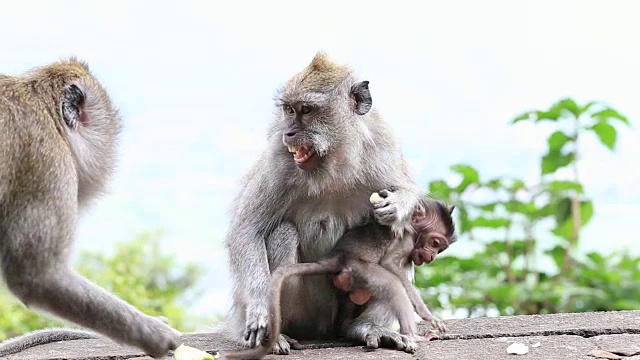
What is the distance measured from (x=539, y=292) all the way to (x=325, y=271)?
3.33 metres

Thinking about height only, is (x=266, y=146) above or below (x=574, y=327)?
above

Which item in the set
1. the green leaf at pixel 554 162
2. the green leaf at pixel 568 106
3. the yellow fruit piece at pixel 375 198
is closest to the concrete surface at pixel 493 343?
the yellow fruit piece at pixel 375 198

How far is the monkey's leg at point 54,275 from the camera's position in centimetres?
427

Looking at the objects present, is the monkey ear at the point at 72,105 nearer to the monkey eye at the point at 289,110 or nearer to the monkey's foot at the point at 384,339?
the monkey eye at the point at 289,110

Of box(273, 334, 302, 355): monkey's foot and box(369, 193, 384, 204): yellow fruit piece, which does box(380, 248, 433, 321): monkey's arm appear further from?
box(273, 334, 302, 355): monkey's foot

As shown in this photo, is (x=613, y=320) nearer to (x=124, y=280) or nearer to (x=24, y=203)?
(x=24, y=203)

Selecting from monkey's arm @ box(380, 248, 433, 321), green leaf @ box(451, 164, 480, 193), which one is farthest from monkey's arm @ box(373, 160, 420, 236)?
green leaf @ box(451, 164, 480, 193)

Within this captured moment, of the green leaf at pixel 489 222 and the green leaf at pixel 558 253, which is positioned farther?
the green leaf at pixel 558 253

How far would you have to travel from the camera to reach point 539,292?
793 cm

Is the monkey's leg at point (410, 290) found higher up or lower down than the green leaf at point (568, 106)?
lower down

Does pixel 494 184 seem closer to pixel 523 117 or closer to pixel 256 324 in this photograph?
pixel 523 117

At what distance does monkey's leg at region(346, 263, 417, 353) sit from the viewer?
16.9ft

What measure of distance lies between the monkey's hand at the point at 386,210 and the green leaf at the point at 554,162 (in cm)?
350

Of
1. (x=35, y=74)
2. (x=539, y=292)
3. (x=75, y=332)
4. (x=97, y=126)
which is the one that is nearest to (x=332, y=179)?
(x=97, y=126)
